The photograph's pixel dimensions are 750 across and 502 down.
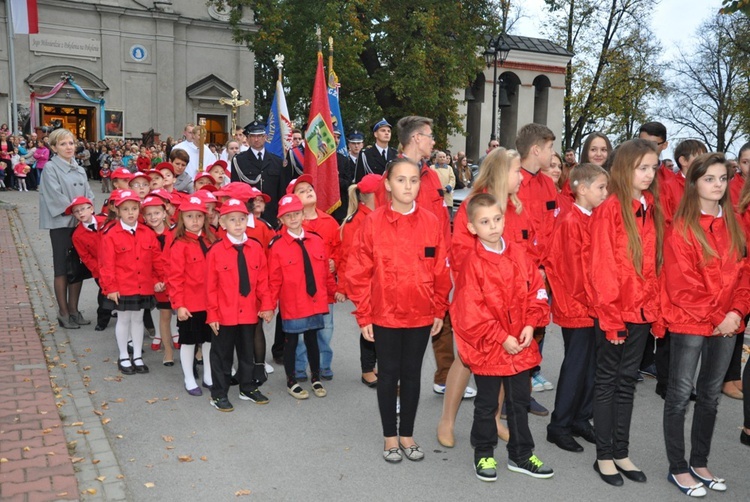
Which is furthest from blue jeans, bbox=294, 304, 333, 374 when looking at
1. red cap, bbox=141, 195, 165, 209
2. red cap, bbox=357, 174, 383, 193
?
red cap, bbox=141, 195, 165, 209

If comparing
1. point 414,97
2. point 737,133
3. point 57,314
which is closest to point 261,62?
point 414,97

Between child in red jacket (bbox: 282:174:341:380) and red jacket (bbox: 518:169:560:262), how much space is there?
182 centimetres

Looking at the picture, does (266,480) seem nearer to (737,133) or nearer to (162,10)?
(162,10)

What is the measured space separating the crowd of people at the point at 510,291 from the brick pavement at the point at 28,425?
123 centimetres

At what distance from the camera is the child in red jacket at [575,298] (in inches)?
184

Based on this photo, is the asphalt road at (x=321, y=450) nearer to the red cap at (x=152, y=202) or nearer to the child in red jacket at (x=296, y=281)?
the child in red jacket at (x=296, y=281)

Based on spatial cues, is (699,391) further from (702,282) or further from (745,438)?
(745,438)

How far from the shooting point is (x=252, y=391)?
596 cm

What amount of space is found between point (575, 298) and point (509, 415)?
0.88m

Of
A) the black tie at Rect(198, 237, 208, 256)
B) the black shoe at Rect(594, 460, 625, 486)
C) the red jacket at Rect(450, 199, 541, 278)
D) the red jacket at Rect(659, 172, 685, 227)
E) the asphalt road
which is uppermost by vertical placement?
the red jacket at Rect(659, 172, 685, 227)

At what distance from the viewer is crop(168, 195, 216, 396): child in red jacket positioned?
6098mm

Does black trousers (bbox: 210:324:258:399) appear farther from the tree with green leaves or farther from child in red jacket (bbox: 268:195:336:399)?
the tree with green leaves

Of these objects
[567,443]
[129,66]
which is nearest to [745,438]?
[567,443]

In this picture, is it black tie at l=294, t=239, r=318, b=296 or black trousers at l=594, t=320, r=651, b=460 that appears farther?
black tie at l=294, t=239, r=318, b=296
